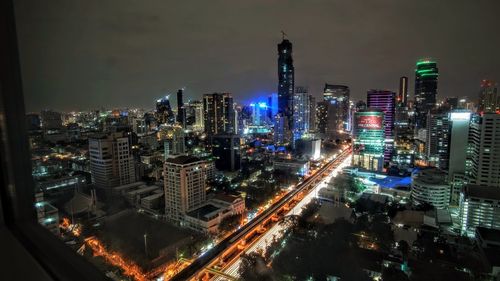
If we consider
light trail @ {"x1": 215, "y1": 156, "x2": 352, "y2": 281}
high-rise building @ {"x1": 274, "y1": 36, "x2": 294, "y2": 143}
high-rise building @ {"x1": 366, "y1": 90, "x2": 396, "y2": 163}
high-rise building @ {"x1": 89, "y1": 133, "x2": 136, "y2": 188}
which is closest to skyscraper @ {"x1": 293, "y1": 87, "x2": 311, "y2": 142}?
high-rise building @ {"x1": 274, "y1": 36, "x2": 294, "y2": 143}

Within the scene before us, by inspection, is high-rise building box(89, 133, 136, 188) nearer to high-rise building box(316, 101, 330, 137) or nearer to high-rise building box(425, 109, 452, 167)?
high-rise building box(425, 109, 452, 167)

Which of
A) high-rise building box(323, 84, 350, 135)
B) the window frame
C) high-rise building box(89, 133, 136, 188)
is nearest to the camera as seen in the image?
the window frame

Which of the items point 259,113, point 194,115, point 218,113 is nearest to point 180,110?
point 194,115

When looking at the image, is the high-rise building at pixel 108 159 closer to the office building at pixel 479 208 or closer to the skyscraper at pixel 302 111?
the office building at pixel 479 208

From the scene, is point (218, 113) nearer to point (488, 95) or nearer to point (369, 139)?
point (369, 139)

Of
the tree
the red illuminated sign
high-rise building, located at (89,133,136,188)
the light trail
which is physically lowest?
the light trail

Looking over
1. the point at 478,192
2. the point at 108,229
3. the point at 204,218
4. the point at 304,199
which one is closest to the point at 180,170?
the point at 204,218

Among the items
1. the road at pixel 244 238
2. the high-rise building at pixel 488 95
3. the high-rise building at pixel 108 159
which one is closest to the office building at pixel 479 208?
the high-rise building at pixel 488 95
